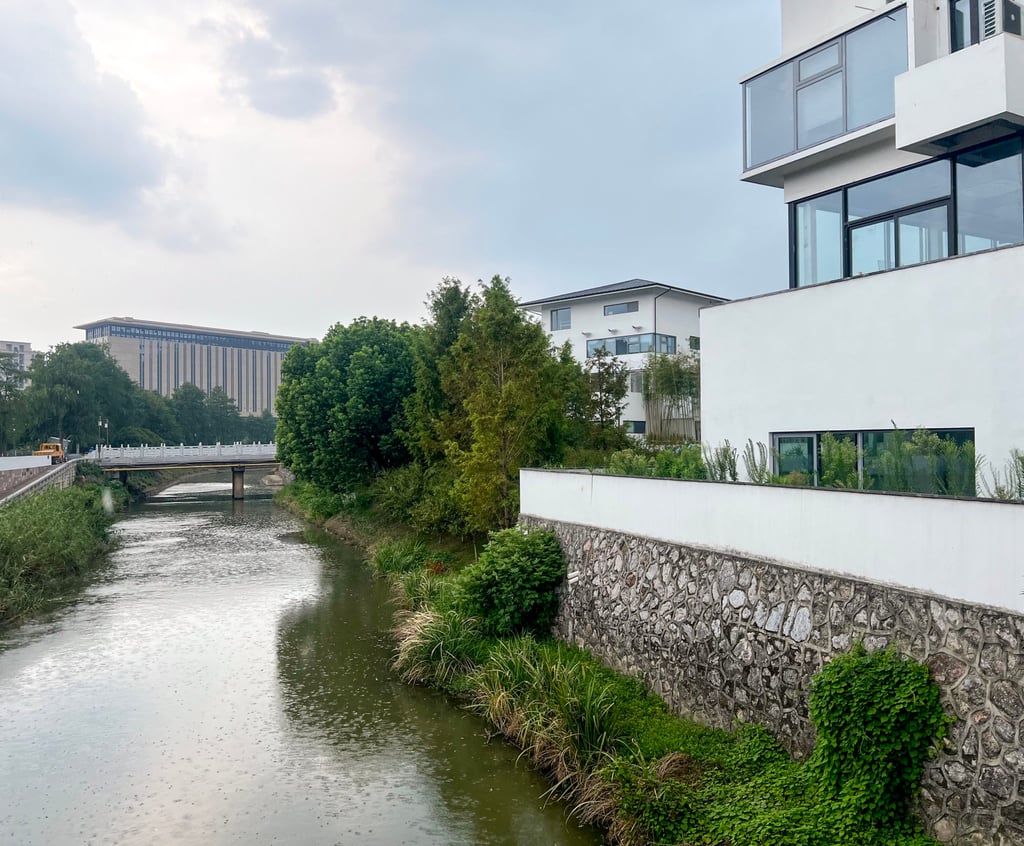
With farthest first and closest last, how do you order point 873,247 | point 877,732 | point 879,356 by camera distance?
point 873,247 → point 879,356 → point 877,732

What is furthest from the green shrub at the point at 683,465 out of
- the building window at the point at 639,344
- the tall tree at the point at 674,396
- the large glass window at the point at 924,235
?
the building window at the point at 639,344

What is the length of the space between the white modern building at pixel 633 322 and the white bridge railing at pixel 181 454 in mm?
→ 23226

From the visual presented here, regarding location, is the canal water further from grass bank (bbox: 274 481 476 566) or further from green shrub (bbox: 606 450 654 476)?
green shrub (bbox: 606 450 654 476)

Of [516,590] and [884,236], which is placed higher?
[884,236]

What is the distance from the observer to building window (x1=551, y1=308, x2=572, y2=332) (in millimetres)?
42406

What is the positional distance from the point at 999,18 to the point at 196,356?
582ft

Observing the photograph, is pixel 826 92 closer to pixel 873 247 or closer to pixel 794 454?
pixel 873 247

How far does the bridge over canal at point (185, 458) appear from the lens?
53219mm

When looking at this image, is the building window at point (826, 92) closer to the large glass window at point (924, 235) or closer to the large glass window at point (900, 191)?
the large glass window at point (900, 191)

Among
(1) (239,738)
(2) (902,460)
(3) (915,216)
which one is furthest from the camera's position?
(3) (915,216)

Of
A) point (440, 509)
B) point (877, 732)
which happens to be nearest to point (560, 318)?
point (440, 509)

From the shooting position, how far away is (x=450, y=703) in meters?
13.5

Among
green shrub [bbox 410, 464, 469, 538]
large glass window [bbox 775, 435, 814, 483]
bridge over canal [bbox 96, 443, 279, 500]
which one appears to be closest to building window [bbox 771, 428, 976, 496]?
large glass window [bbox 775, 435, 814, 483]

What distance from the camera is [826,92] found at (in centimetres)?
1319
